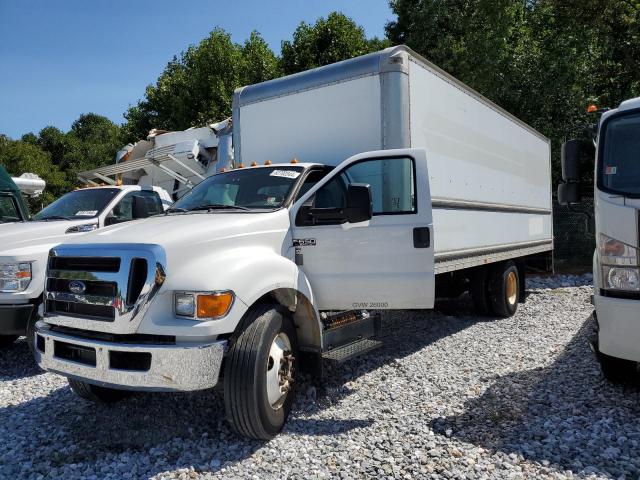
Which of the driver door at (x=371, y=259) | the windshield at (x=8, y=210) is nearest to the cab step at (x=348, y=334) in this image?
the driver door at (x=371, y=259)

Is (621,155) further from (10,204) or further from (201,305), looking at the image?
(10,204)

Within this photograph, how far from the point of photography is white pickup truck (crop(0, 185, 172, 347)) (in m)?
5.18

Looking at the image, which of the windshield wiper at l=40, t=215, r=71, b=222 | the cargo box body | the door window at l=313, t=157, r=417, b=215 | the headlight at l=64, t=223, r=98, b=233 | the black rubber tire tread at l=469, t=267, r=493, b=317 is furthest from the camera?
the black rubber tire tread at l=469, t=267, r=493, b=317

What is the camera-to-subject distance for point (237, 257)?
3.57 meters

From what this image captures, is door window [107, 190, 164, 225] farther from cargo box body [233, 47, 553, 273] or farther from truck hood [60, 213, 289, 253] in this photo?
truck hood [60, 213, 289, 253]

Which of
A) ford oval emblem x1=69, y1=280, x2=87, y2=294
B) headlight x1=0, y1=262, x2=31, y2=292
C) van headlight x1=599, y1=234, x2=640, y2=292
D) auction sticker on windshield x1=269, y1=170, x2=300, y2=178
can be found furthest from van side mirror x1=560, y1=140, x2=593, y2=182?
headlight x1=0, y1=262, x2=31, y2=292

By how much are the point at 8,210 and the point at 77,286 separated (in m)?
4.99

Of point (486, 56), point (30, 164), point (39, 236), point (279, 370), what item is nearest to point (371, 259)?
point (279, 370)

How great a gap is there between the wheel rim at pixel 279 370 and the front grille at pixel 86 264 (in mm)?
1190

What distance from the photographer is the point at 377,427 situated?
3861mm

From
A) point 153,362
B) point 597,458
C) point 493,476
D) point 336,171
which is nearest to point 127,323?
point 153,362

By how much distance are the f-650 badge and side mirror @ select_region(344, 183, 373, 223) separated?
0.40 m

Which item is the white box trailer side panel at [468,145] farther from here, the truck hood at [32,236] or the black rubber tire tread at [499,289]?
the truck hood at [32,236]

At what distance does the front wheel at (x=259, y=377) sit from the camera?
334cm
